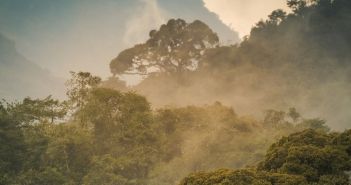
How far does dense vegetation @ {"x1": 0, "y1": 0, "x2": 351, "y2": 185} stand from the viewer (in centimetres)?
1655

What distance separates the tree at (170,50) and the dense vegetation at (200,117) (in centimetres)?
16

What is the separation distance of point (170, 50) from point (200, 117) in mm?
36040

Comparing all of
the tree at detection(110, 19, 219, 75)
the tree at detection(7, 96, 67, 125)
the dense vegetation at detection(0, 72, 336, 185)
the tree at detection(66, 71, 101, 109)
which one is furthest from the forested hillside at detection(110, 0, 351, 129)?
the tree at detection(7, 96, 67, 125)

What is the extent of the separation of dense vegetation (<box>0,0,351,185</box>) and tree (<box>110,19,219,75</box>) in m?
0.16

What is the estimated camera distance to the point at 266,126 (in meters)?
47.3

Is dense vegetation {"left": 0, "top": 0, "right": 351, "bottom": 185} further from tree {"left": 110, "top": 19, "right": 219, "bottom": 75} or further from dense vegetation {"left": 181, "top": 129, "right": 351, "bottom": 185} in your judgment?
tree {"left": 110, "top": 19, "right": 219, "bottom": 75}

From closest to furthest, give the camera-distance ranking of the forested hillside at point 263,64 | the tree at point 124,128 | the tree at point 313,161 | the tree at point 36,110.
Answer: the tree at point 313,161 → the tree at point 36,110 → the tree at point 124,128 → the forested hillside at point 263,64

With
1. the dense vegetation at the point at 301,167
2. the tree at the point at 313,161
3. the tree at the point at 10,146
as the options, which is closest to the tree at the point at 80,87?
the tree at the point at 10,146

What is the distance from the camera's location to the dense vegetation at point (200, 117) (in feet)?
54.3

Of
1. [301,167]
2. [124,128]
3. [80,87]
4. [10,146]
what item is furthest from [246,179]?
[80,87]

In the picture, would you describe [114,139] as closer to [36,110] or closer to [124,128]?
[124,128]

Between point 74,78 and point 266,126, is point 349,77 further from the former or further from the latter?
point 74,78

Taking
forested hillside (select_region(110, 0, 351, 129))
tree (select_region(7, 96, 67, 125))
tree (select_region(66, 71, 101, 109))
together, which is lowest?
tree (select_region(7, 96, 67, 125))

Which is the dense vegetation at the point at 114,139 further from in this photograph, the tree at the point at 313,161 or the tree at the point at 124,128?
the tree at the point at 313,161
